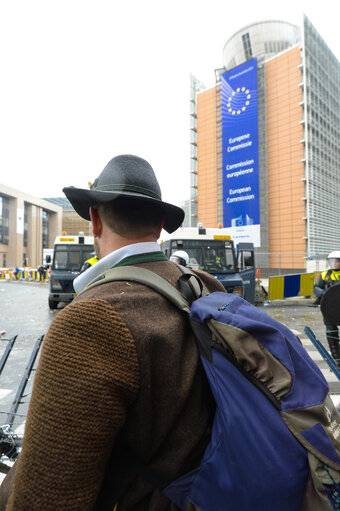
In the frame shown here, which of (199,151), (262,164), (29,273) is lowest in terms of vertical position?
(29,273)

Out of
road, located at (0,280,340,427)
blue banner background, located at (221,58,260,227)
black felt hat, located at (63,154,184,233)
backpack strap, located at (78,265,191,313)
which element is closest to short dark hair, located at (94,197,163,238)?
black felt hat, located at (63,154,184,233)

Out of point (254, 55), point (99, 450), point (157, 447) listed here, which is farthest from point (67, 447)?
point (254, 55)

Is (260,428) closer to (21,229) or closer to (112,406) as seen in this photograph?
(112,406)

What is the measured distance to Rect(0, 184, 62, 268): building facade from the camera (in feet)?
188

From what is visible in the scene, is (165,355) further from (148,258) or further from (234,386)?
(148,258)

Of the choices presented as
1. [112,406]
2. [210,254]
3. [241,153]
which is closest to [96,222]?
[112,406]

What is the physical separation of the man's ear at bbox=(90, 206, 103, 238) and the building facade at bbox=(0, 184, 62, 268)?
55619mm

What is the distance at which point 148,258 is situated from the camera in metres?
1.19

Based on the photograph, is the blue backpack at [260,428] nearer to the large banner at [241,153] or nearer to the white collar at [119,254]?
the white collar at [119,254]

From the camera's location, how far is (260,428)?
855mm

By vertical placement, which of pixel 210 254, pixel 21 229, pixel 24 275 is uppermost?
pixel 21 229

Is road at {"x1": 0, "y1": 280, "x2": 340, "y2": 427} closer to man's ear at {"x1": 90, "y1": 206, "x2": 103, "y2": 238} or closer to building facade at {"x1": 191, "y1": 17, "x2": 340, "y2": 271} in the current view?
man's ear at {"x1": 90, "y1": 206, "x2": 103, "y2": 238}

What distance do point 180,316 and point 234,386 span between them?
10.2 inches

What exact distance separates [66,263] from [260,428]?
11.6 metres
